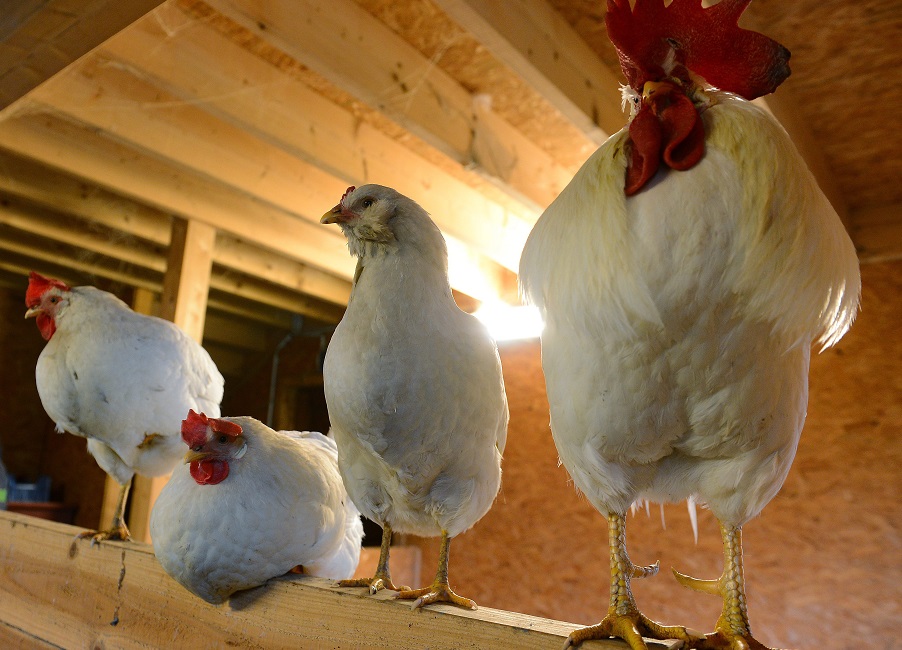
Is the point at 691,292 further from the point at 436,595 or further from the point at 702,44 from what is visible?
the point at 436,595

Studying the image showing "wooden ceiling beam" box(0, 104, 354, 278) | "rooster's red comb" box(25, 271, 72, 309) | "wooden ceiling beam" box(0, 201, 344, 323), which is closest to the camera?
"rooster's red comb" box(25, 271, 72, 309)

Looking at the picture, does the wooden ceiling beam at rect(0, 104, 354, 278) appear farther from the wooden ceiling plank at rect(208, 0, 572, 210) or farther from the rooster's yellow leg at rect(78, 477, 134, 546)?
the rooster's yellow leg at rect(78, 477, 134, 546)

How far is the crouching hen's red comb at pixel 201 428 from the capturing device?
126 cm

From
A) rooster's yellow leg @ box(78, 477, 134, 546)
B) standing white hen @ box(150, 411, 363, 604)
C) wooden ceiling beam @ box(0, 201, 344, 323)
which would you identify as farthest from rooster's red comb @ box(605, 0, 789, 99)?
wooden ceiling beam @ box(0, 201, 344, 323)

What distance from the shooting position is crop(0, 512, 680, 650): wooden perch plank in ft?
3.16

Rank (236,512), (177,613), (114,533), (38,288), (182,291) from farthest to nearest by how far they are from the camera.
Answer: (182,291), (38,288), (114,533), (177,613), (236,512)

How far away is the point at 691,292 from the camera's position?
79cm

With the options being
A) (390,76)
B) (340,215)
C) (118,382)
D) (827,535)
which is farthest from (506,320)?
(340,215)

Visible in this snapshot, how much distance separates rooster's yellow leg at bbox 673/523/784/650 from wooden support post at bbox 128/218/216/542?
2.43m

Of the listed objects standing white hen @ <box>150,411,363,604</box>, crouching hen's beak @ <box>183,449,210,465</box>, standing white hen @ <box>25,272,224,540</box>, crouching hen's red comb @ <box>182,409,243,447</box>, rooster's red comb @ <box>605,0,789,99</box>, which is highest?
rooster's red comb @ <box>605,0,789,99</box>

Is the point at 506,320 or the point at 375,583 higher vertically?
the point at 506,320

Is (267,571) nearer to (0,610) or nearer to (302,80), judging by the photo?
(0,610)

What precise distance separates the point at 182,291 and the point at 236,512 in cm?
181

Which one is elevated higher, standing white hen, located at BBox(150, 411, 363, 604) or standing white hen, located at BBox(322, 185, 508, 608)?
standing white hen, located at BBox(322, 185, 508, 608)
